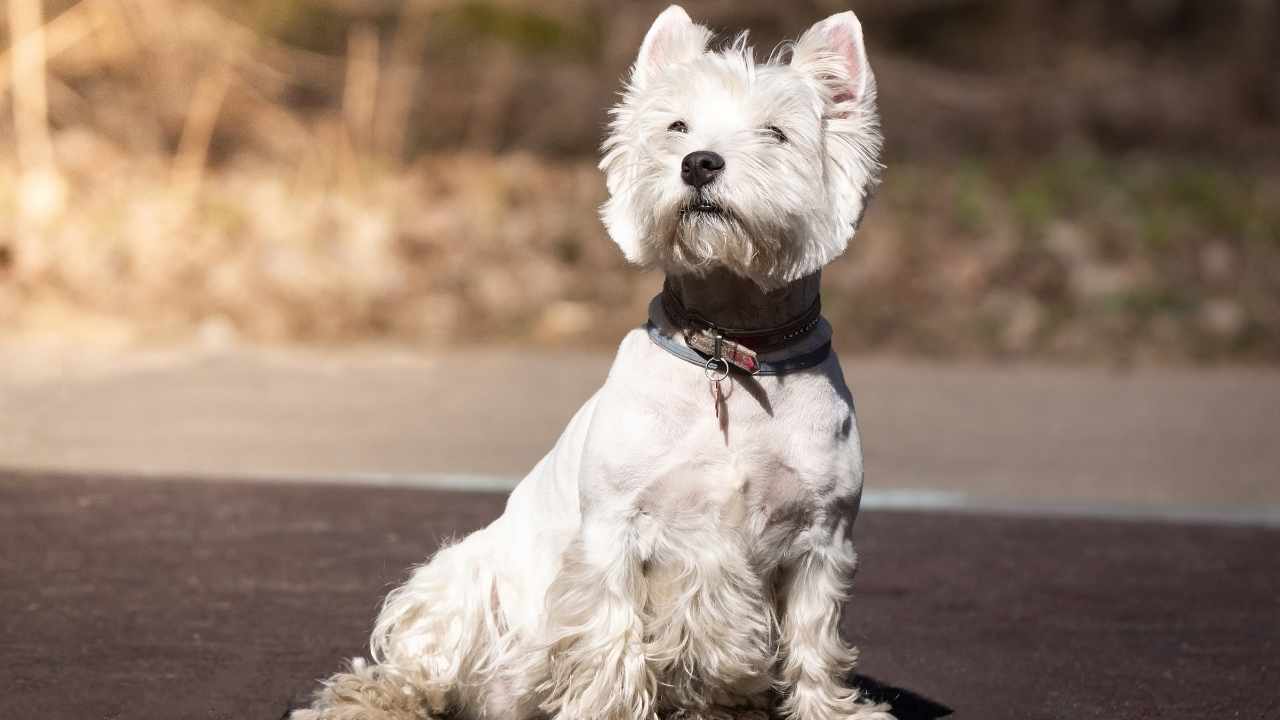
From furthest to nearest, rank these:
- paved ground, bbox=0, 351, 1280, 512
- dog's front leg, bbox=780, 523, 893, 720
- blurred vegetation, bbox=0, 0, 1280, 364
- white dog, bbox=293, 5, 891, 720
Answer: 1. blurred vegetation, bbox=0, 0, 1280, 364
2. paved ground, bbox=0, 351, 1280, 512
3. dog's front leg, bbox=780, 523, 893, 720
4. white dog, bbox=293, 5, 891, 720

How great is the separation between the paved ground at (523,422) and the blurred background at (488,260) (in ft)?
0.12

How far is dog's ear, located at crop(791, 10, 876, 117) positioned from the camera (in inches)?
175

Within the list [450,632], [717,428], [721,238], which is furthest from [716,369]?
[450,632]

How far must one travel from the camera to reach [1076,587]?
7.45 metres

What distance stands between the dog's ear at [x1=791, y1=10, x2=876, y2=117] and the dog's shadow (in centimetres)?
193

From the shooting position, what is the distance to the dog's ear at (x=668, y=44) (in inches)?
179

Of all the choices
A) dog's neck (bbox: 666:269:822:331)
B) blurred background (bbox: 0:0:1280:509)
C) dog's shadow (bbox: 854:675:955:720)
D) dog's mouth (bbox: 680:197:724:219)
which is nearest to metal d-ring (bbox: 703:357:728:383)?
dog's neck (bbox: 666:269:822:331)

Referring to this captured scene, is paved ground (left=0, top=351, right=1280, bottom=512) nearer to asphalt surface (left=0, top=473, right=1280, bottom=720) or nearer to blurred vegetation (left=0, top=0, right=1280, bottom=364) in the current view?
asphalt surface (left=0, top=473, right=1280, bottom=720)

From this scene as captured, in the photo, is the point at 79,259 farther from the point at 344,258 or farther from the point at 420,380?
the point at 420,380

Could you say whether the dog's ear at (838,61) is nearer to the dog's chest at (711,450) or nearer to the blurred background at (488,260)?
the dog's chest at (711,450)

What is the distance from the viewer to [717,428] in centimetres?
438

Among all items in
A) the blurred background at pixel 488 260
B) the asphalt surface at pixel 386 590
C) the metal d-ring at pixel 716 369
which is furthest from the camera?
the blurred background at pixel 488 260

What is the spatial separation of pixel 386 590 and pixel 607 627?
2.67 meters

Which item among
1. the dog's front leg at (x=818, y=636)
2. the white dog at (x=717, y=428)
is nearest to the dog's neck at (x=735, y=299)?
the white dog at (x=717, y=428)
